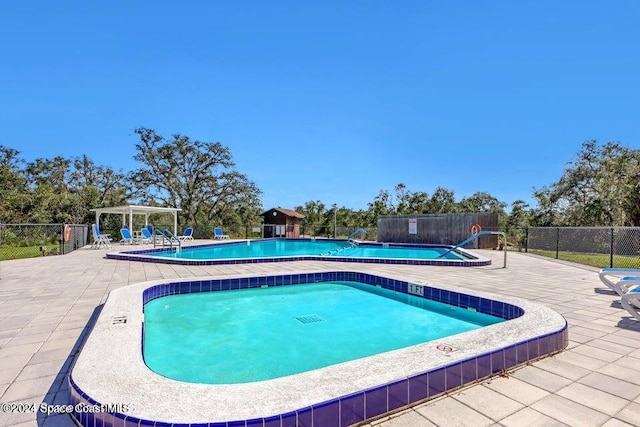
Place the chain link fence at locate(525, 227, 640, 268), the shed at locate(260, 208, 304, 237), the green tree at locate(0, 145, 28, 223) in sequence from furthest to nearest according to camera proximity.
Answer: the shed at locate(260, 208, 304, 237) → the green tree at locate(0, 145, 28, 223) → the chain link fence at locate(525, 227, 640, 268)

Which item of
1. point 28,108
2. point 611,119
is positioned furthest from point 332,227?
point 28,108

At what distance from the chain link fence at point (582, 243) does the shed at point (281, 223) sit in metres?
14.2

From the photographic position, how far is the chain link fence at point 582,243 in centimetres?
1129

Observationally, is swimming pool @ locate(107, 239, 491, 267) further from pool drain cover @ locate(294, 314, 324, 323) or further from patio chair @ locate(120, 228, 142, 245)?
pool drain cover @ locate(294, 314, 324, 323)

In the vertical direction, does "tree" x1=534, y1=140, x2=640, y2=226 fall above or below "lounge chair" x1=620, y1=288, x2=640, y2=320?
above

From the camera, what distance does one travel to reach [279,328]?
4699 millimetres

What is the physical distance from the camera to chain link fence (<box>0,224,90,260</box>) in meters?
11.4

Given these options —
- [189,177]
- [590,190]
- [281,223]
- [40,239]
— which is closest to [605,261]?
[590,190]

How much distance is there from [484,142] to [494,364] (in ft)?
70.6

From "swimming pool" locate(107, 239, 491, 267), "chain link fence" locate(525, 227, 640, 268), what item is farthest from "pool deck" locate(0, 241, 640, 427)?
"chain link fence" locate(525, 227, 640, 268)

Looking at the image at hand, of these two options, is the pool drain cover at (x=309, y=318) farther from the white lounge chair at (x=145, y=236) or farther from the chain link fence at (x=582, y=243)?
the white lounge chair at (x=145, y=236)

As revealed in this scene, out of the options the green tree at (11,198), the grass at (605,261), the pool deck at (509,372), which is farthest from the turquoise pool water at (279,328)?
the green tree at (11,198)

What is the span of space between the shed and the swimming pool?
6.65 feet

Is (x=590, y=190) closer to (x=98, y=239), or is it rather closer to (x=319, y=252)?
(x=319, y=252)
